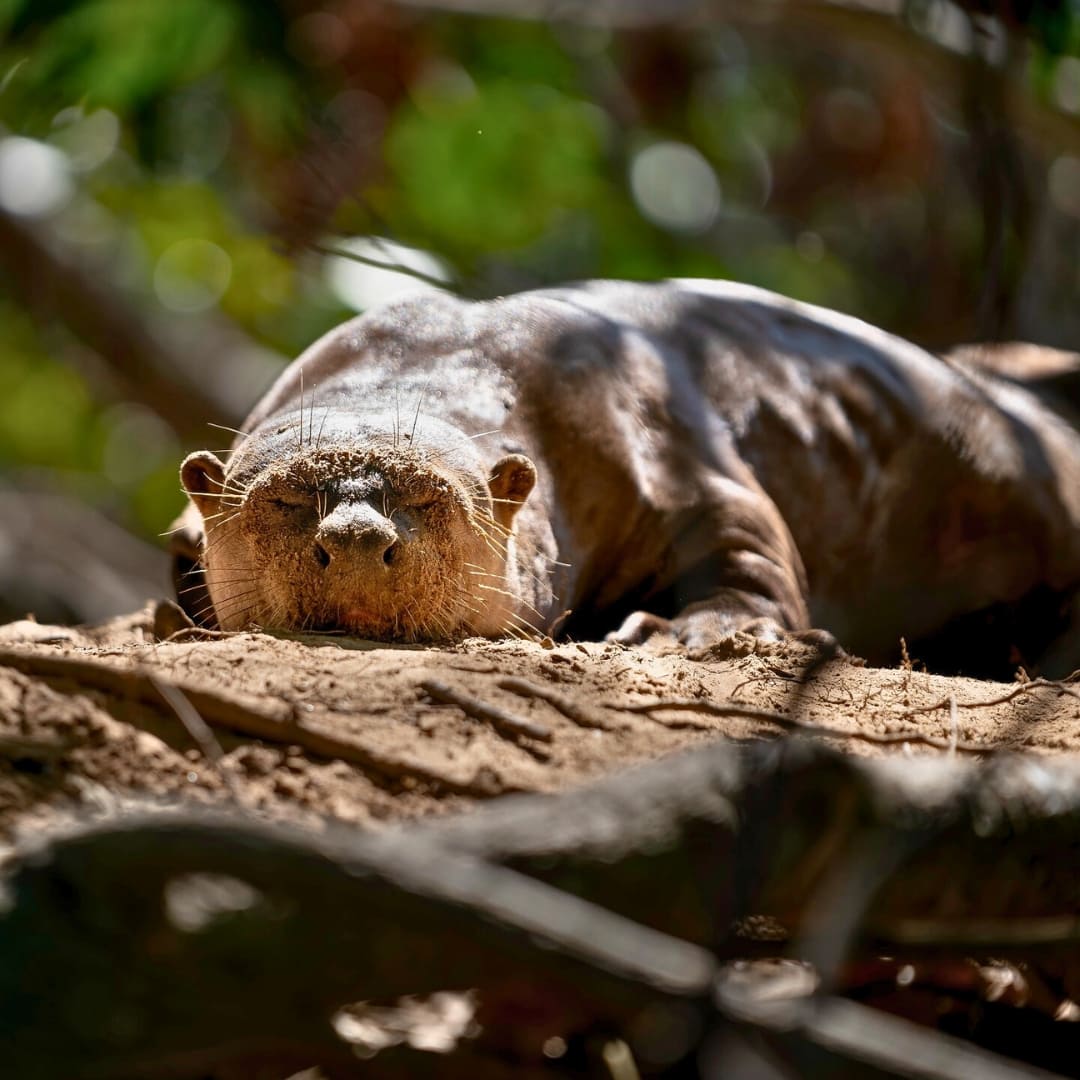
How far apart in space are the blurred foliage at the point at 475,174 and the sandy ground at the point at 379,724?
10.3 ft

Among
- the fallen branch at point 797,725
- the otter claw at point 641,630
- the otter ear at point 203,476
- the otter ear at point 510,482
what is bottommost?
the otter claw at point 641,630

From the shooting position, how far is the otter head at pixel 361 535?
4145 millimetres

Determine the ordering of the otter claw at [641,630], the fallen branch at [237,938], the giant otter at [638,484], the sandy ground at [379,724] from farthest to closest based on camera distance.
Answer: the otter claw at [641,630] < the giant otter at [638,484] < the sandy ground at [379,724] < the fallen branch at [237,938]

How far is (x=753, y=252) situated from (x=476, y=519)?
27.3 feet

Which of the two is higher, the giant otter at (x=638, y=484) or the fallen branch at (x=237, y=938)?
the fallen branch at (x=237, y=938)

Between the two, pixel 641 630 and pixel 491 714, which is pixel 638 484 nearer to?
pixel 641 630

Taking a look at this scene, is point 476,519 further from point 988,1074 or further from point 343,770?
point 988,1074

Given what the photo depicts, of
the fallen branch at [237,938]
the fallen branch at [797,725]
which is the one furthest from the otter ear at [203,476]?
the fallen branch at [237,938]

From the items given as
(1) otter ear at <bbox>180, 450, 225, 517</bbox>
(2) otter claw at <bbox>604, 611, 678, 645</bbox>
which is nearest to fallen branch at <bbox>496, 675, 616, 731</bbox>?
(2) otter claw at <bbox>604, 611, 678, 645</bbox>

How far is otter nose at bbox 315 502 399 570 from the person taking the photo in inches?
160

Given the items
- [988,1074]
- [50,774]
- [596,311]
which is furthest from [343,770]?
[596,311]

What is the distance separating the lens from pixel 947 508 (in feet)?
20.1

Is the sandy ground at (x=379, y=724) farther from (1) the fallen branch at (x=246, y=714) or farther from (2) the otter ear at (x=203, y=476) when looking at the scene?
(2) the otter ear at (x=203, y=476)

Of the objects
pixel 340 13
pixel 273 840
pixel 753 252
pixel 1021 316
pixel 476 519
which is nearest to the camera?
pixel 273 840
